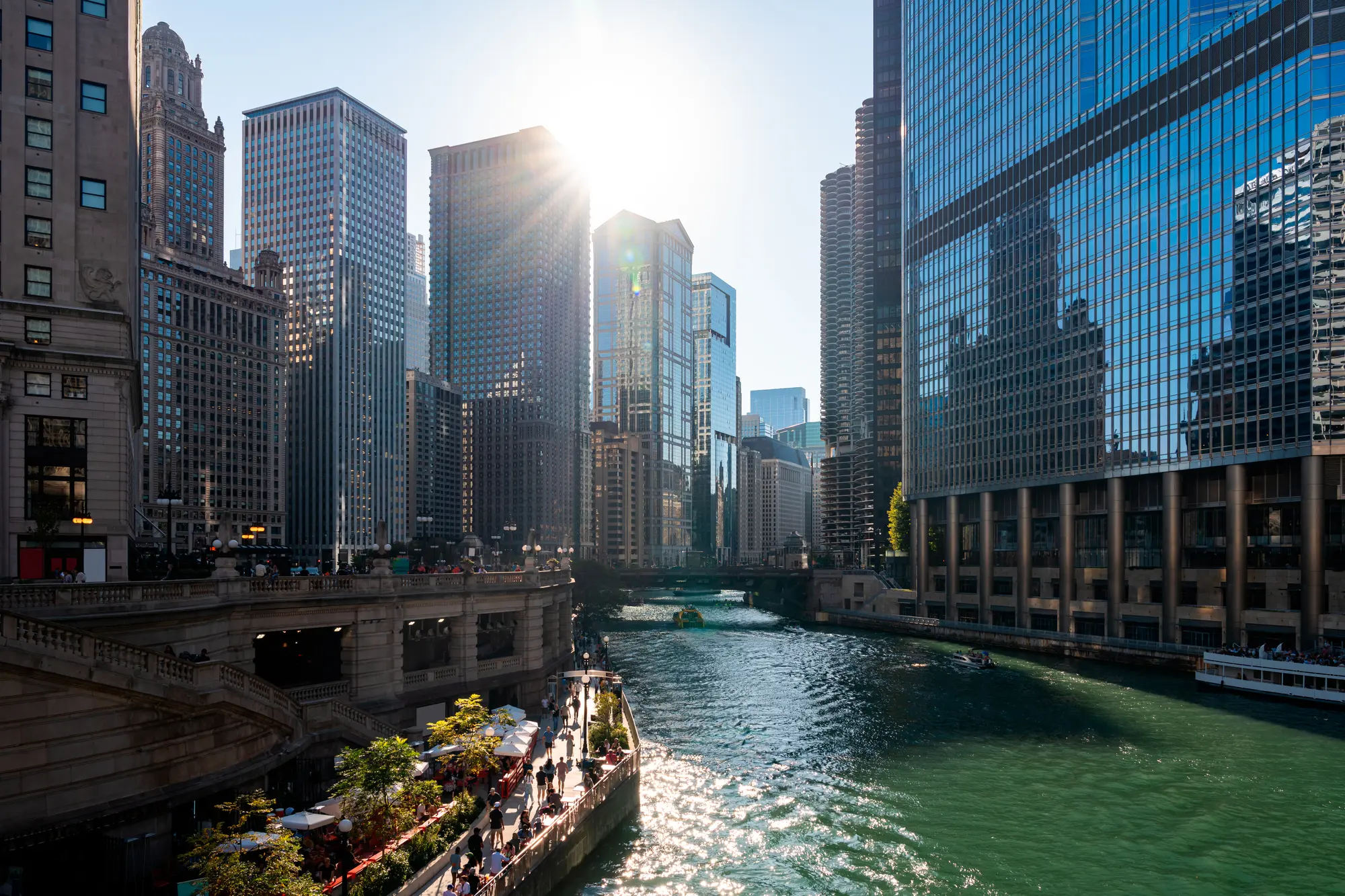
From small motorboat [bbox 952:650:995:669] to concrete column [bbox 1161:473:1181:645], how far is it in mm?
17898

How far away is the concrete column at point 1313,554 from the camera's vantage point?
3118 inches

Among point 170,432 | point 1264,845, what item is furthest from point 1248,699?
point 170,432

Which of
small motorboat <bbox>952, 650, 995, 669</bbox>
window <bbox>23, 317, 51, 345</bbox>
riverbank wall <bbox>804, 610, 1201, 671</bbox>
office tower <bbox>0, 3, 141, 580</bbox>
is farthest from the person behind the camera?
small motorboat <bbox>952, 650, 995, 669</bbox>

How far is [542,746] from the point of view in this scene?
4659 centimetres

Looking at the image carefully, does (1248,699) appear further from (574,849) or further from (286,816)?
(286,816)

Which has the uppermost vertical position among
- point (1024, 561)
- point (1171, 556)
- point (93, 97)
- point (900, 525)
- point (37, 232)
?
point (93, 97)

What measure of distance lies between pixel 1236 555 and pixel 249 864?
89.7 metres

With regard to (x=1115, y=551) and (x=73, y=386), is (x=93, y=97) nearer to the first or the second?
(x=73, y=386)

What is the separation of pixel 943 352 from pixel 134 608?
129114mm

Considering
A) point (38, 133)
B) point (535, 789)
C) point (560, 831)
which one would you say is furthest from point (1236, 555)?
point (38, 133)

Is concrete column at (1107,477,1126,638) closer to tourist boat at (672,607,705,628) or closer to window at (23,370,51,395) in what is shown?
tourist boat at (672,607,705,628)

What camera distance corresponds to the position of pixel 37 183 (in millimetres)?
43719

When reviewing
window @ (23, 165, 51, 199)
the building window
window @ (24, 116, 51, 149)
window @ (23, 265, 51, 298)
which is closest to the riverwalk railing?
the building window

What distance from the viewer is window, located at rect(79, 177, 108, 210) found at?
44.7 metres
